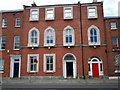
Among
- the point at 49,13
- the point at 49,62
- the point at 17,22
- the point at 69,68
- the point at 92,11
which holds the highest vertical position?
the point at 92,11

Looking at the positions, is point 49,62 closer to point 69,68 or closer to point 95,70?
point 69,68

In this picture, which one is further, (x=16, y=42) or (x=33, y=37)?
(x=16, y=42)

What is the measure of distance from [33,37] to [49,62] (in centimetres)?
495

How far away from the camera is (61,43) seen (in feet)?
68.2

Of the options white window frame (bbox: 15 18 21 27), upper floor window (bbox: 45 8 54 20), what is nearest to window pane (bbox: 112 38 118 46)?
upper floor window (bbox: 45 8 54 20)

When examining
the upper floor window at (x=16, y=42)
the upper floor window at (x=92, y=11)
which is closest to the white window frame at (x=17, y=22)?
the upper floor window at (x=16, y=42)

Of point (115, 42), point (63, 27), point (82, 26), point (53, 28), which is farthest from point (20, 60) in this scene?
point (115, 42)

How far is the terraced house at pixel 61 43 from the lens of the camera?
2019 cm

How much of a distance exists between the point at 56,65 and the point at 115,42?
10679 millimetres

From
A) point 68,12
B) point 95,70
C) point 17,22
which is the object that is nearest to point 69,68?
point 95,70

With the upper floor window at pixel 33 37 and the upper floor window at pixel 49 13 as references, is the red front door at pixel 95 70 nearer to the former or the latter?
the upper floor window at pixel 33 37

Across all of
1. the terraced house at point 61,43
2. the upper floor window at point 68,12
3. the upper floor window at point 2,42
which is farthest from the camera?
the upper floor window at point 2,42

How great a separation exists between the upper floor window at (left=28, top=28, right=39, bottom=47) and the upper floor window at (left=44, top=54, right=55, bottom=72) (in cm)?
274

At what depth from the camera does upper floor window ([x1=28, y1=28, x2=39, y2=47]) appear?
70.0 feet
